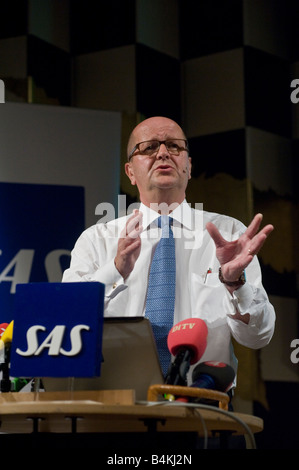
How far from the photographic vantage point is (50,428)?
6.08 feet

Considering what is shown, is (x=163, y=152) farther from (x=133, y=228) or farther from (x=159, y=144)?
(x=133, y=228)

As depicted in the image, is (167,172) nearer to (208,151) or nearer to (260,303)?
(260,303)

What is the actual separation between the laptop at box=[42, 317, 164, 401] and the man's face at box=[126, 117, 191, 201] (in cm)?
108

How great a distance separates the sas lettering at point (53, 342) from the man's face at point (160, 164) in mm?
1176

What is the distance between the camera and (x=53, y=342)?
163cm

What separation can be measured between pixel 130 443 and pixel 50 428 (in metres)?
0.22

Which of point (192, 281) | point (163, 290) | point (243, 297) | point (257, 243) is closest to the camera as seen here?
point (257, 243)

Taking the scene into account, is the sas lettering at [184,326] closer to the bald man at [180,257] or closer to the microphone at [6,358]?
the bald man at [180,257]

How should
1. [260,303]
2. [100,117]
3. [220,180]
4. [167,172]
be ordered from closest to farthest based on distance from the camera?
[260,303], [167,172], [100,117], [220,180]

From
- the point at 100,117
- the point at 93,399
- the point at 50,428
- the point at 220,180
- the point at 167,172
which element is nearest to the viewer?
the point at 93,399

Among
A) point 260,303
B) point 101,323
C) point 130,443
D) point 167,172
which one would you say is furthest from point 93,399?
point 167,172

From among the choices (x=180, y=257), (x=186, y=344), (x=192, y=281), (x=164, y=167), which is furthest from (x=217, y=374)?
(x=164, y=167)

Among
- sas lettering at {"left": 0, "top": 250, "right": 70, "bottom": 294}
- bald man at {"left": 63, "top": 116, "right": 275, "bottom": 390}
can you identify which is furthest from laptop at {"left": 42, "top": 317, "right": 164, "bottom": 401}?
sas lettering at {"left": 0, "top": 250, "right": 70, "bottom": 294}

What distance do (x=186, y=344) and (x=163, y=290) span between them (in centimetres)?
65
